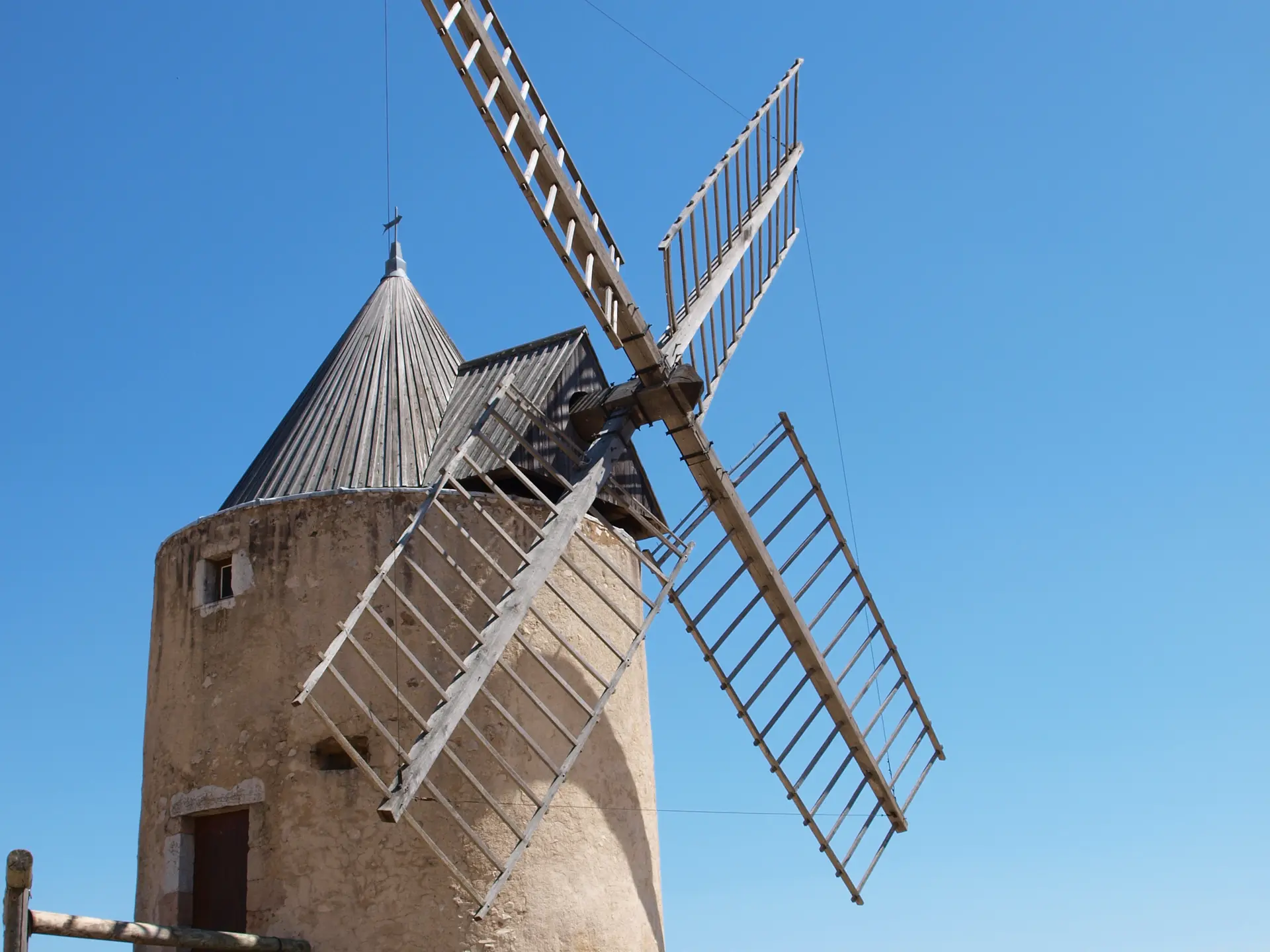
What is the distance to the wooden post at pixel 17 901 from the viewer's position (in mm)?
5109

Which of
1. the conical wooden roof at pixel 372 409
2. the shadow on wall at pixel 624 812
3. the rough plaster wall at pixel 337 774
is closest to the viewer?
the rough plaster wall at pixel 337 774

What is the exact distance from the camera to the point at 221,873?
7004mm

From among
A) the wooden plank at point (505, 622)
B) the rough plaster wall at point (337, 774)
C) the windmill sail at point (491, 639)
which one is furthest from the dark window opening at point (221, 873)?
the wooden plank at point (505, 622)

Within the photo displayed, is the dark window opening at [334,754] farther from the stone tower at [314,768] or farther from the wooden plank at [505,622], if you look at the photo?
the wooden plank at [505,622]

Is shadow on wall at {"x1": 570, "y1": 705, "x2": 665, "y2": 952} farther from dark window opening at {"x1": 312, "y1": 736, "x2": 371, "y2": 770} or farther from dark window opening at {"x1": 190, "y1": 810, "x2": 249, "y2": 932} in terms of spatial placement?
dark window opening at {"x1": 190, "y1": 810, "x2": 249, "y2": 932}

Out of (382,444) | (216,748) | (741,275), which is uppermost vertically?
(741,275)

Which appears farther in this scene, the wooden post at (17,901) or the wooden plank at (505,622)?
the wooden plank at (505,622)

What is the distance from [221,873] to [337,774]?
0.82 m

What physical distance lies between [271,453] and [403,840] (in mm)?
2610

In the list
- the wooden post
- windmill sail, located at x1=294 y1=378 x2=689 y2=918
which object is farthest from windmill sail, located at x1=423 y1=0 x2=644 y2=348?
the wooden post

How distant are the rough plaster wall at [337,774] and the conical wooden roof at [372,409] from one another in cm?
40

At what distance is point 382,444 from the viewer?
7.95 meters

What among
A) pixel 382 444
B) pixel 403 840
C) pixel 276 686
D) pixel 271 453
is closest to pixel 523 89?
pixel 382 444

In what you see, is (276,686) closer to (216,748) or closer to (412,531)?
(216,748)
